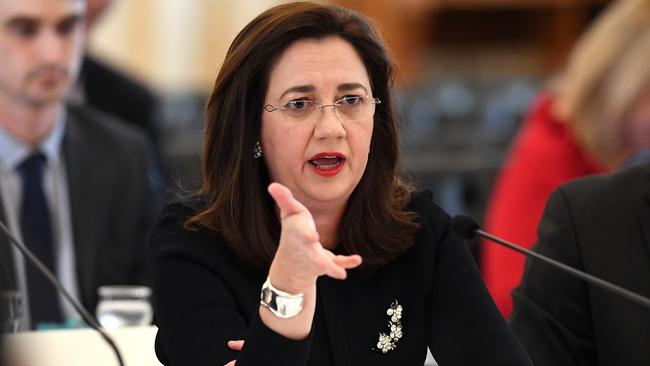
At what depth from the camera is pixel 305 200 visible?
67.6 inches

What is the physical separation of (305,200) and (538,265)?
1.65 feet

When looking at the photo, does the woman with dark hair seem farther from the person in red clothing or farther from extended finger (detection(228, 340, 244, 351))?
the person in red clothing

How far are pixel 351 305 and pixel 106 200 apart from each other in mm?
1695

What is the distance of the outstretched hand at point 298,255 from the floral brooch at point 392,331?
296 mm

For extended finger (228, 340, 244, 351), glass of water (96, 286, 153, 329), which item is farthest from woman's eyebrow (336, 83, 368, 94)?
glass of water (96, 286, 153, 329)

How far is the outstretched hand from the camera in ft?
4.75

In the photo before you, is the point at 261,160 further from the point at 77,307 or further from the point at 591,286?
the point at 591,286

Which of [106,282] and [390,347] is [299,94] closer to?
[390,347]

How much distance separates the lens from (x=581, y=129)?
357 cm

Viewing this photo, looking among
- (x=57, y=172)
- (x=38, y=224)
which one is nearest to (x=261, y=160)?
(x=38, y=224)

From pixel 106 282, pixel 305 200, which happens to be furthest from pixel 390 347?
pixel 106 282

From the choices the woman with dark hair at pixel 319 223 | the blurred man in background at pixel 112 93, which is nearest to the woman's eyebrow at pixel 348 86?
the woman with dark hair at pixel 319 223

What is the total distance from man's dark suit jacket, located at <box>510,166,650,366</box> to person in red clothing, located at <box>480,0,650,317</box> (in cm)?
117

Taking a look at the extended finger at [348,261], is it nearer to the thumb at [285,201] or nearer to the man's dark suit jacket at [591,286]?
the thumb at [285,201]
